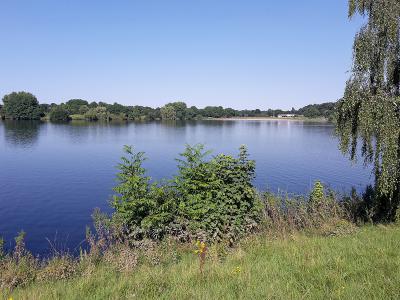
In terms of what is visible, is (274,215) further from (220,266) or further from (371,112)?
(220,266)

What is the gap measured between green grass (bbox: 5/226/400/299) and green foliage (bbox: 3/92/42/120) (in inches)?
7080

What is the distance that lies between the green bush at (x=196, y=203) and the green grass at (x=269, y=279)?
262cm

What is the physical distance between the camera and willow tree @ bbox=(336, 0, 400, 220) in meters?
12.4

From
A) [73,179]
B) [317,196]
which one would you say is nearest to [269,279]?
[317,196]

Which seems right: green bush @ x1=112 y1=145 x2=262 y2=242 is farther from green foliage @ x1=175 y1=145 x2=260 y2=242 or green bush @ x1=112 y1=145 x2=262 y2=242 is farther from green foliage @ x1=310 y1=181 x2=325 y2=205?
green foliage @ x1=310 y1=181 x2=325 y2=205

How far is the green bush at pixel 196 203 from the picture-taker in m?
11.8

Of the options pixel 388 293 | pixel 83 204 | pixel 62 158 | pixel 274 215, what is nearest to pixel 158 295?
pixel 388 293

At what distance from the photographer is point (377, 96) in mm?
12648

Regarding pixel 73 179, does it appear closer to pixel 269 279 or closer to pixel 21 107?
pixel 269 279

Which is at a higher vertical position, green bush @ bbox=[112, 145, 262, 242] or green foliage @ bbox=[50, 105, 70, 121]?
green foliage @ bbox=[50, 105, 70, 121]

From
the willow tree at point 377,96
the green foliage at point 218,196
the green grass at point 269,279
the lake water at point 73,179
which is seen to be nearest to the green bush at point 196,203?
the green foliage at point 218,196

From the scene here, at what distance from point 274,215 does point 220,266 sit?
6.52 meters

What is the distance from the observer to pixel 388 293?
5691 millimetres

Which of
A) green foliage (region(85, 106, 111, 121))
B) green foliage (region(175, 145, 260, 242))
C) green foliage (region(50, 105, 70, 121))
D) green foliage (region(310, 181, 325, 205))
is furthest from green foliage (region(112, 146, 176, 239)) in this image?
green foliage (region(85, 106, 111, 121))
